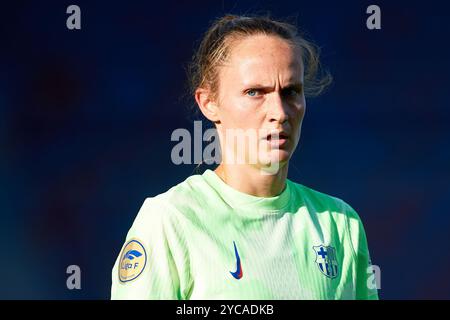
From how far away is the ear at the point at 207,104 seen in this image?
2.63 meters

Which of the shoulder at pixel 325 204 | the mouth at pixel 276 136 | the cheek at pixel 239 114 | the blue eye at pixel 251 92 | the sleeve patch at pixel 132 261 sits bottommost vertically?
the sleeve patch at pixel 132 261

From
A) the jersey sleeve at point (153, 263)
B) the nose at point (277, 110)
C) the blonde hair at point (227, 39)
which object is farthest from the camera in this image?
the blonde hair at point (227, 39)

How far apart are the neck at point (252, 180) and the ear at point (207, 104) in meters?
0.19

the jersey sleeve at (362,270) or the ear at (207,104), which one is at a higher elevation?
the ear at (207,104)

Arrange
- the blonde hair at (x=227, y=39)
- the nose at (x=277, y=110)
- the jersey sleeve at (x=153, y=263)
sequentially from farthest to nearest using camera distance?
the blonde hair at (x=227, y=39) → the nose at (x=277, y=110) → the jersey sleeve at (x=153, y=263)

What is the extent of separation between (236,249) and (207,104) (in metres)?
0.55

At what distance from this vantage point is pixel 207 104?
2670 millimetres

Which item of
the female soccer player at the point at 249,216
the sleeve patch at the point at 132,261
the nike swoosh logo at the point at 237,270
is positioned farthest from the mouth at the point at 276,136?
the sleeve patch at the point at 132,261

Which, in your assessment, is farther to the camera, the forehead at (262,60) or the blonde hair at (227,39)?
the blonde hair at (227,39)

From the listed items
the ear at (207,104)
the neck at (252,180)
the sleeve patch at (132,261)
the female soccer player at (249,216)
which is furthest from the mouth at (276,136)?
the sleeve patch at (132,261)

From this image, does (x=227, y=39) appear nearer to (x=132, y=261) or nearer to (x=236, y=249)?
(x=236, y=249)

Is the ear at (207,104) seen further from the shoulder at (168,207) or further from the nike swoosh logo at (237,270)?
the nike swoosh logo at (237,270)
